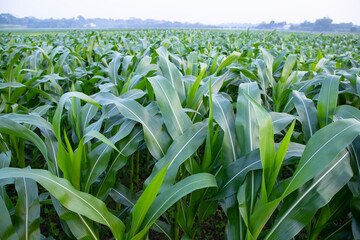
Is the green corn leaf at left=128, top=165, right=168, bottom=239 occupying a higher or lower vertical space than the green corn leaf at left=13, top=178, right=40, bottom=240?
higher

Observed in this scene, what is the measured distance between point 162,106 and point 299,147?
26.2 inches

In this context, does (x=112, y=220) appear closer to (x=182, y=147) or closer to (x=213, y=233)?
(x=182, y=147)

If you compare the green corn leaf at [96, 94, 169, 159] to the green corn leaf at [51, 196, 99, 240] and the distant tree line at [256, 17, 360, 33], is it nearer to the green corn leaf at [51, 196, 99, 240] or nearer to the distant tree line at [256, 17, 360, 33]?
the green corn leaf at [51, 196, 99, 240]

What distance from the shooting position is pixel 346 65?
9.73 ft

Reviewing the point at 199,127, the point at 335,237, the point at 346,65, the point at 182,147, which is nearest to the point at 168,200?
the point at 182,147

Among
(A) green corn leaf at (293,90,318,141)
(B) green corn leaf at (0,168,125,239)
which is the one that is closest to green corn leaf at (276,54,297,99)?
(A) green corn leaf at (293,90,318,141)

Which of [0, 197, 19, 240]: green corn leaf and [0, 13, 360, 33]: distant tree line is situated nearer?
[0, 197, 19, 240]: green corn leaf

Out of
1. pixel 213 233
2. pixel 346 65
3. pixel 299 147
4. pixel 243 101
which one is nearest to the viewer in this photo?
pixel 299 147

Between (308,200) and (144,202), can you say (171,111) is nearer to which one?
(144,202)

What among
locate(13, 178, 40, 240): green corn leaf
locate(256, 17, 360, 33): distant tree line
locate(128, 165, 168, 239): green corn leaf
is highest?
locate(256, 17, 360, 33): distant tree line

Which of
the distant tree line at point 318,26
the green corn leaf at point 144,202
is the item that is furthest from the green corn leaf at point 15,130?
the distant tree line at point 318,26

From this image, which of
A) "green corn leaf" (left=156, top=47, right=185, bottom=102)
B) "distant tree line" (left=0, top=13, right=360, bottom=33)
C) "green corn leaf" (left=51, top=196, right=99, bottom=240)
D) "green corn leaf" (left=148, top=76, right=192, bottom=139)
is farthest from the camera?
"distant tree line" (left=0, top=13, right=360, bottom=33)

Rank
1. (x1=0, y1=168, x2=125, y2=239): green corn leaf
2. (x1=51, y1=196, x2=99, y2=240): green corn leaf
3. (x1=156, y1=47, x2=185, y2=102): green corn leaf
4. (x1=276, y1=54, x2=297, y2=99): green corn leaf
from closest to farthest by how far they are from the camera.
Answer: (x1=0, y1=168, x2=125, y2=239): green corn leaf → (x1=51, y1=196, x2=99, y2=240): green corn leaf → (x1=156, y1=47, x2=185, y2=102): green corn leaf → (x1=276, y1=54, x2=297, y2=99): green corn leaf

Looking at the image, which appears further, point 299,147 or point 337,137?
point 299,147
